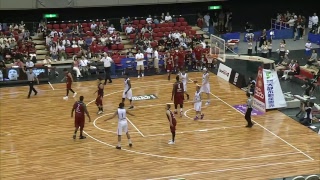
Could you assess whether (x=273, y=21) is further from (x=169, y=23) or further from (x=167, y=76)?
(x=167, y=76)

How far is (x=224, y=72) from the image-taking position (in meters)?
30.9

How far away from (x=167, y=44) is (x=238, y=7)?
10364mm

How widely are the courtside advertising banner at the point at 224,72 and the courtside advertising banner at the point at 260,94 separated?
484 centimetres

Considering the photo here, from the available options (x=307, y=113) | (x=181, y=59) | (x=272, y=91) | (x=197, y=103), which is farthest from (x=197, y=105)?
(x=181, y=59)

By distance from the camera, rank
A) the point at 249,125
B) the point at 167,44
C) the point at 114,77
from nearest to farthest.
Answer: the point at 249,125, the point at 114,77, the point at 167,44

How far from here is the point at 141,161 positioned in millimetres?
19594

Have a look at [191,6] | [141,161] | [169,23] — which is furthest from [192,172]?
[191,6]

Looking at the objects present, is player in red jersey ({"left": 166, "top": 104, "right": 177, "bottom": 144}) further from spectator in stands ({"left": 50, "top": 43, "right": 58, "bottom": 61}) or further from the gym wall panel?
the gym wall panel

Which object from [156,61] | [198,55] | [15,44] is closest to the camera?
[156,61]

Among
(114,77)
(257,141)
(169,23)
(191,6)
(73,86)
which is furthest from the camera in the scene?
(191,6)

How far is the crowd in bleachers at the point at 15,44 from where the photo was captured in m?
33.4

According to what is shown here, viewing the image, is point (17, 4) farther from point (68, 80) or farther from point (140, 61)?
point (68, 80)

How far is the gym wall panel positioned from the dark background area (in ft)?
6.95

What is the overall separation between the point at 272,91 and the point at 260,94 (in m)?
0.55
